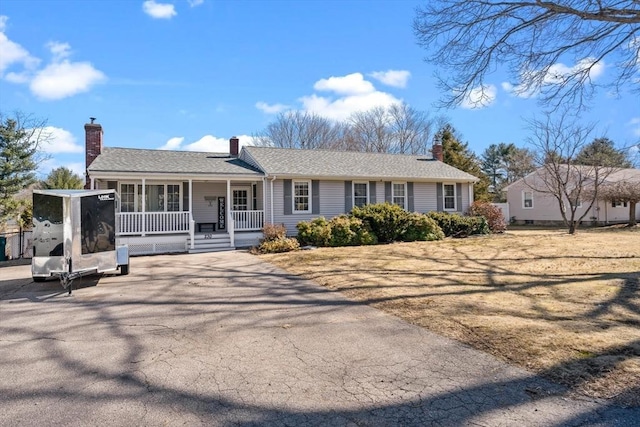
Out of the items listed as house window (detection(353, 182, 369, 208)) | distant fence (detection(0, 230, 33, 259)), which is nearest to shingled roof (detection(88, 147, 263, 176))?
distant fence (detection(0, 230, 33, 259))

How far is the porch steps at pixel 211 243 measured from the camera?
49.2 feet

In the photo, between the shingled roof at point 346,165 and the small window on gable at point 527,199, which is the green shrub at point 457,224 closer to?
the shingled roof at point 346,165

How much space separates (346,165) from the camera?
19828 millimetres

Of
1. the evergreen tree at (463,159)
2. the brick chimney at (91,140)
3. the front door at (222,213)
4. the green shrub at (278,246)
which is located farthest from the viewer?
the evergreen tree at (463,159)

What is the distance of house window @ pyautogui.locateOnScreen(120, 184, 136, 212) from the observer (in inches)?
629

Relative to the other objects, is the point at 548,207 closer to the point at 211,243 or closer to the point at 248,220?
the point at 248,220

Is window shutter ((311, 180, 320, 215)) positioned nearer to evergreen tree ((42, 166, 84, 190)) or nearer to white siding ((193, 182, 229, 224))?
white siding ((193, 182, 229, 224))

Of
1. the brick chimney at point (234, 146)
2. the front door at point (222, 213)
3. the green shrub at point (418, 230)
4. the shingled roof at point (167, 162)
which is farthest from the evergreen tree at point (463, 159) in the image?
the front door at point (222, 213)

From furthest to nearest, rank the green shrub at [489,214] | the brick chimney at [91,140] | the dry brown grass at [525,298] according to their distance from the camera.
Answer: the green shrub at [489,214]
the brick chimney at [91,140]
the dry brown grass at [525,298]

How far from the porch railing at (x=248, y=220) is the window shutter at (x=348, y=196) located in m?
4.29

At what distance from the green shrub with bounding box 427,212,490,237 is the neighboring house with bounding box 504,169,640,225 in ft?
34.9

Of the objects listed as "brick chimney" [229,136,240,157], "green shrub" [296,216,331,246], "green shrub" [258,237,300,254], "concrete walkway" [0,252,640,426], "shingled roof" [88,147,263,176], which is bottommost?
"concrete walkway" [0,252,640,426]

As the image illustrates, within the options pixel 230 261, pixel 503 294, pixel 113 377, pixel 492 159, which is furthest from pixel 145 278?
pixel 492 159

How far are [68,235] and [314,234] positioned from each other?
902cm
